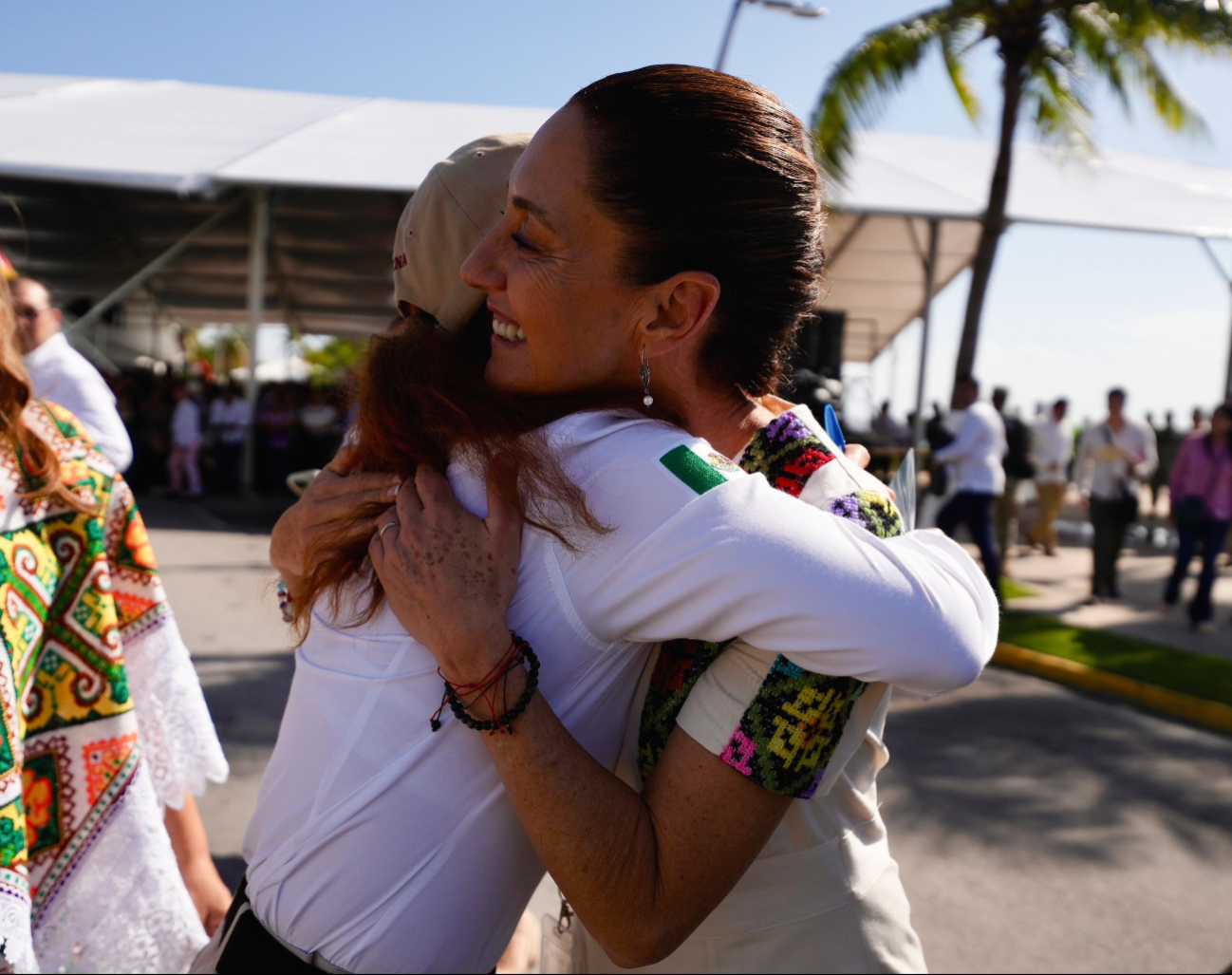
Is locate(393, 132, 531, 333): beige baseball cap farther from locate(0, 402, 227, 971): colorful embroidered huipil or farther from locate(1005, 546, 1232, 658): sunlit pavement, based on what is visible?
locate(1005, 546, 1232, 658): sunlit pavement

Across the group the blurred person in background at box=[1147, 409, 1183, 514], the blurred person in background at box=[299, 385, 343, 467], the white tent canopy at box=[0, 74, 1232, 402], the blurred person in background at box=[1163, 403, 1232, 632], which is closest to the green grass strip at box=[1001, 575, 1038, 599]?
the blurred person in background at box=[1163, 403, 1232, 632]

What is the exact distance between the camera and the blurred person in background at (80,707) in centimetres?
165

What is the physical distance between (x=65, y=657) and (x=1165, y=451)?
64.3 ft

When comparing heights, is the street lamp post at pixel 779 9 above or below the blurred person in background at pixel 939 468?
above

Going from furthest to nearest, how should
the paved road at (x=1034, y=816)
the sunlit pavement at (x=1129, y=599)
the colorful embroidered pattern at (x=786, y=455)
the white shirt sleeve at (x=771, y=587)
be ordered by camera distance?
the sunlit pavement at (x=1129, y=599) < the paved road at (x=1034, y=816) < the colorful embroidered pattern at (x=786, y=455) < the white shirt sleeve at (x=771, y=587)

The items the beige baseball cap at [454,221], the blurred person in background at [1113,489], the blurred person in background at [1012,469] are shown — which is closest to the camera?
the beige baseball cap at [454,221]

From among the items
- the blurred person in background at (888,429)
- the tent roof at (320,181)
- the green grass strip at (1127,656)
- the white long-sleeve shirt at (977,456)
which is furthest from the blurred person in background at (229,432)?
the blurred person in background at (888,429)

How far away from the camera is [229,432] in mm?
15961

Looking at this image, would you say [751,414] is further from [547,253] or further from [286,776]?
[286,776]

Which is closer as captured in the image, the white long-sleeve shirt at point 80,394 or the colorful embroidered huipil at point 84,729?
the colorful embroidered huipil at point 84,729

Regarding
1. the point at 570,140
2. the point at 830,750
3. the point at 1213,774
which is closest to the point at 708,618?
the point at 830,750

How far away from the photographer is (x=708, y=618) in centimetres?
98

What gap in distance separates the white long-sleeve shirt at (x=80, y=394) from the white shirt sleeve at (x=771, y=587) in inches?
156

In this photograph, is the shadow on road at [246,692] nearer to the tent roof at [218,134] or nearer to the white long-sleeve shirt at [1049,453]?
the tent roof at [218,134]
